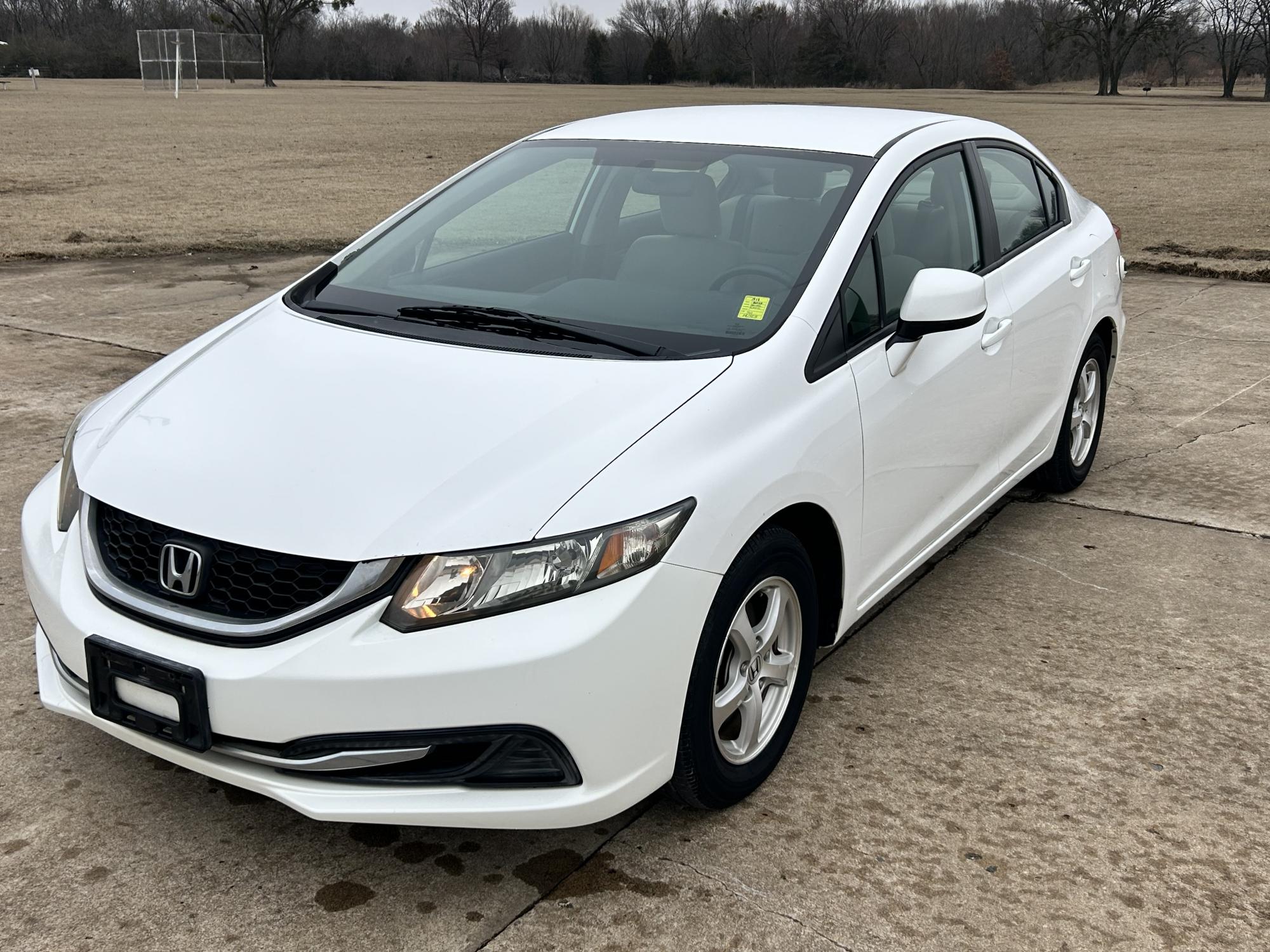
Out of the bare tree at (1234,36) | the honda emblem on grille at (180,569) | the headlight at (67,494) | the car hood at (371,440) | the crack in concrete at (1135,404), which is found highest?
the bare tree at (1234,36)

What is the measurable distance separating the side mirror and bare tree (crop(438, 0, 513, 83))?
4884 inches

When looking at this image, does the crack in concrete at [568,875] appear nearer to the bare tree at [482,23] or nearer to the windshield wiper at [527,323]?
the windshield wiper at [527,323]

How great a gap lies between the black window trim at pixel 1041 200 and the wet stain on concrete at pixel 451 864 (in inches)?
98.6

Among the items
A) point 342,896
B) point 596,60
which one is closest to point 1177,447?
point 342,896

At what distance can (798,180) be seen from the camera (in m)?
3.49

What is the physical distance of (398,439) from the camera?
262 cm

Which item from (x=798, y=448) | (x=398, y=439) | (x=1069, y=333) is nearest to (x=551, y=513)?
(x=398, y=439)

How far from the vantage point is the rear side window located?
4.19 metres

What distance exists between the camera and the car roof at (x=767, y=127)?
363 centimetres

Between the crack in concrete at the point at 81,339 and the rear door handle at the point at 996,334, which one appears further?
the crack in concrete at the point at 81,339

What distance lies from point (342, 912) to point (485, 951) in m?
0.33

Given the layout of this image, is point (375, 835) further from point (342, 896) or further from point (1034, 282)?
point (1034, 282)

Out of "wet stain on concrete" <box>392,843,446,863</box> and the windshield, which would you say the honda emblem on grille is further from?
the windshield

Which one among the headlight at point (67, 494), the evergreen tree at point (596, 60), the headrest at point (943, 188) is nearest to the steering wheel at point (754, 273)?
the headrest at point (943, 188)
